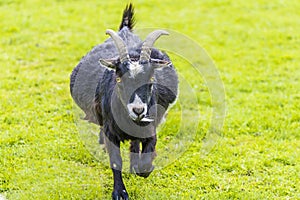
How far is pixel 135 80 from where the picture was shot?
5180mm

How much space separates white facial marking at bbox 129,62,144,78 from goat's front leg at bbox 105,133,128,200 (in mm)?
937

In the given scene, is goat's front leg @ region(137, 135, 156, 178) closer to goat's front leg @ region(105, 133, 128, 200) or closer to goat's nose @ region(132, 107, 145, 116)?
goat's front leg @ region(105, 133, 128, 200)

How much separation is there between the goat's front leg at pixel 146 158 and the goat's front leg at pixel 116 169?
0.27 m

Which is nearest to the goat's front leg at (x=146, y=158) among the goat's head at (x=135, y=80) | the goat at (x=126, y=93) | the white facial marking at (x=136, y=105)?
the goat at (x=126, y=93)

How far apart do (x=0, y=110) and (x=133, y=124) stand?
10.4 feet

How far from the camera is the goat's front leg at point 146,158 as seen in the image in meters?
5.88

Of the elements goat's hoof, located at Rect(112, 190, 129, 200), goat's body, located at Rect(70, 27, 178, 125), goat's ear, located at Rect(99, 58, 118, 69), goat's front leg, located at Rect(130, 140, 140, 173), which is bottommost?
goat's hoof, located at Rect(112, 190, 129, 200)

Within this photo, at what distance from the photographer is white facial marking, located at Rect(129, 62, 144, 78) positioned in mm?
5180

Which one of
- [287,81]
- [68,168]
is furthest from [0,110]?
[287,81]

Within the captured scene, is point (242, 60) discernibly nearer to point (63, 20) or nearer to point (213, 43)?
point (213, 43)

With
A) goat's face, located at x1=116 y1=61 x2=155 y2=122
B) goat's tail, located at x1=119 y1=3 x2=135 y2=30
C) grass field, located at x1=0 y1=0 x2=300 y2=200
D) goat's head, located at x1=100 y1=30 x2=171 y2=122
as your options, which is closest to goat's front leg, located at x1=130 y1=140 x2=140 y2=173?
grass field, located at x1=0 y1=0 x2=300 y2=200

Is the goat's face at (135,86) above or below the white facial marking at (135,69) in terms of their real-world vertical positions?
below

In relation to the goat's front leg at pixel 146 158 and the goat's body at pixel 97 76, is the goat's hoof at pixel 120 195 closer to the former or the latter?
the goat's front leg at pixel 146 158

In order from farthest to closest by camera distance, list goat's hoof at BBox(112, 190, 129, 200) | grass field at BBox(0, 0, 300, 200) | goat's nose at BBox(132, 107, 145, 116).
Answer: grass field at BBox(0, 0, 300, 200) < goat's hoof at BBox(112, 190, 129, 200) < goat's nose at BBox(132, 107, 145, 116)
